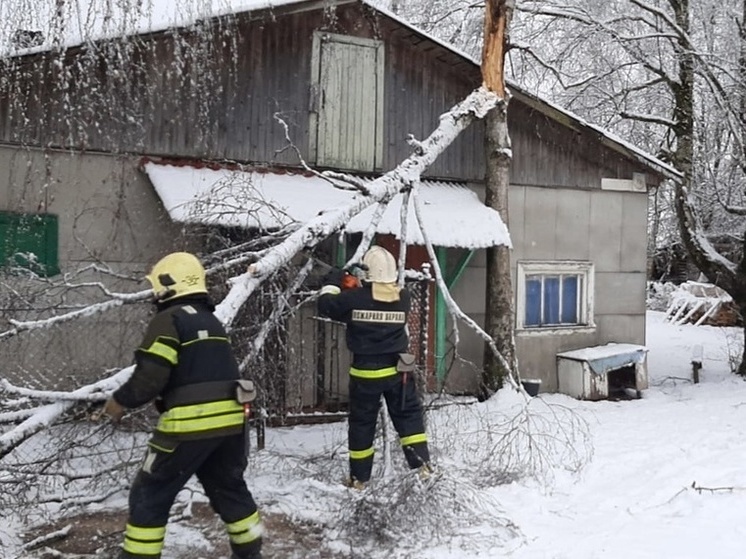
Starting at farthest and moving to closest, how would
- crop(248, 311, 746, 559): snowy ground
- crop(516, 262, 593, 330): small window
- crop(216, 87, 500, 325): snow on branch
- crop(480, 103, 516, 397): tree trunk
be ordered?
1. crop(516, 262, 593, 330): small window
2. crop(480, 103, 516, 397): tree trunk
3. crop(216, 87, 500, 325): snow on branch
4. crop(248, 311, 746, 559): snowy ground

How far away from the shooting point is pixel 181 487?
3898 mm

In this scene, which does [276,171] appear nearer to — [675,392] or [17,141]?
[17,141]

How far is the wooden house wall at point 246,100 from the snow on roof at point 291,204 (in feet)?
1.05

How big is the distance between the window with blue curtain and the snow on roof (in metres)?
1.58

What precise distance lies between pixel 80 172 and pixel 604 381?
21.9ft

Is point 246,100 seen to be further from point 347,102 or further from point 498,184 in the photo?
point 498,184

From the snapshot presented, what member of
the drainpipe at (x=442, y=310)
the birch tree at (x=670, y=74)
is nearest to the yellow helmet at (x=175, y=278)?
the drainpipe at (x=442, y=310)

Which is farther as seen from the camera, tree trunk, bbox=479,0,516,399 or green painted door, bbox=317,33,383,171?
tree trunk, bbox=479,0,516,399

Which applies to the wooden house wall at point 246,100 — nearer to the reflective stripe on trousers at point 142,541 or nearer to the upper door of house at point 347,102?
the upper door of house at point 347,102

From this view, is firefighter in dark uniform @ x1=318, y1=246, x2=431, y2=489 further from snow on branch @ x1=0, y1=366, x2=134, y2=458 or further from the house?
snow on branch @ x1=0, y1=366, x2=134, y2=458

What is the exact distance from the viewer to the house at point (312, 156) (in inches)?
281

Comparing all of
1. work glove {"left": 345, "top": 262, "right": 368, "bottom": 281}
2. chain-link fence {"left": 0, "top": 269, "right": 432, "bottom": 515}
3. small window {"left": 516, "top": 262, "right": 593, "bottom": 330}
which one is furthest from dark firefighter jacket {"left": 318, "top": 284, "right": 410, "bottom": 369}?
small window {"left": 516, "top": 262, "right": 593, "bottom": 330}

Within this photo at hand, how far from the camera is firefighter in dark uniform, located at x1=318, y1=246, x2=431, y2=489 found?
212 inches

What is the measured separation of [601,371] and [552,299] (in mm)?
1133
